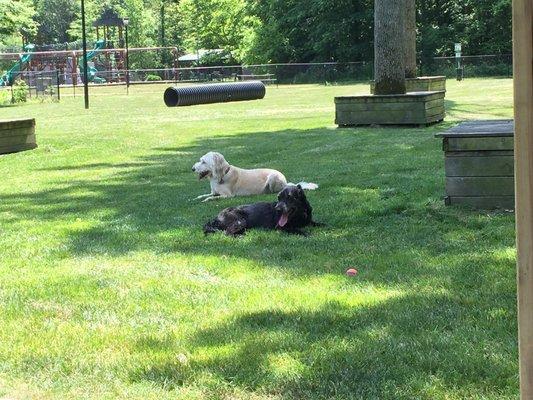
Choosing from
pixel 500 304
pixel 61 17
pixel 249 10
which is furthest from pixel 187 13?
pixel 500 304

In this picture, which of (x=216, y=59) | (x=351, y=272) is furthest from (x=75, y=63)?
(x=351, y=272)

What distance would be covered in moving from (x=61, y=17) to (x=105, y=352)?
103m

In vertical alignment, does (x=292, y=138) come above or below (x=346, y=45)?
below

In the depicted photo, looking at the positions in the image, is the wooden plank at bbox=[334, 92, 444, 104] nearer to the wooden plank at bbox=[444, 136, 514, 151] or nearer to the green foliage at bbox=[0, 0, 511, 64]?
the wooden plank at bbox=[444, 136, 514, 151]

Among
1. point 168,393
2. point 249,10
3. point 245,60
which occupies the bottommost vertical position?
point 168,393

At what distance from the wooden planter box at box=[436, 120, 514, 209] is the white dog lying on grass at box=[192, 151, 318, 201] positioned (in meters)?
1.98

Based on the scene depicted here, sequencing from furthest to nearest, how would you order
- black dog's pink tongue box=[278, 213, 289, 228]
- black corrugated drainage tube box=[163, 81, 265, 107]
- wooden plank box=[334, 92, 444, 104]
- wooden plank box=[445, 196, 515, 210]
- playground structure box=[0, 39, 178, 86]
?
playground structure box=[0, 39, 178, 86] → black corrugated drainage tube box=[163, 81, 265, 107] → wooden plank box=[334, 92, 444, 104] → wooden plank box=[445, 196, 515, 210] → black dog's pink tongue box=[278, 213, 289, 228]

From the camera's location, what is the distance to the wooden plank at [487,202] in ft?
22.4

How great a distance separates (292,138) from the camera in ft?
48.4

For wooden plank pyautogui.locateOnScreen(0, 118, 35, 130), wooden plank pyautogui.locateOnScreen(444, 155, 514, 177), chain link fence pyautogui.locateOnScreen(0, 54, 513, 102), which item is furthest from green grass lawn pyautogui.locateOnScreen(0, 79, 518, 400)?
chain link fence pyautogui.locateOnScreen(0, 54, 513, 102)

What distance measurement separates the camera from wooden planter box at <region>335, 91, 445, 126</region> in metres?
15.4

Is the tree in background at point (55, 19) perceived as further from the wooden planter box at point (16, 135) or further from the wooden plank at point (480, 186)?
the wooden plank at point (480, 186)

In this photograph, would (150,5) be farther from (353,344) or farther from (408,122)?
(353,344)

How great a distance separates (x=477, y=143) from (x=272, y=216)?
6.06ft
